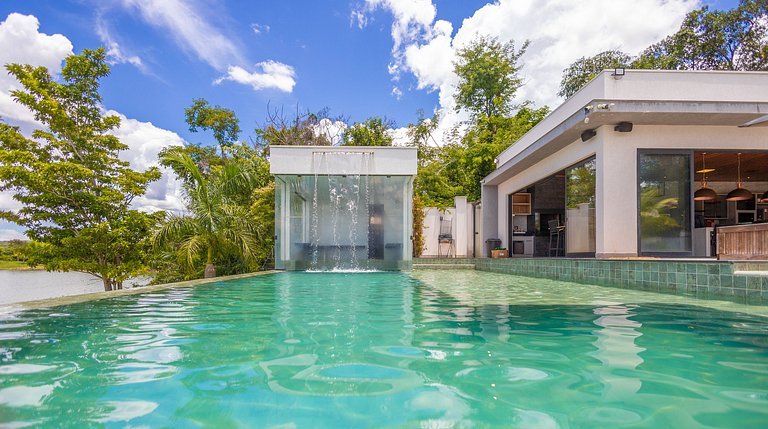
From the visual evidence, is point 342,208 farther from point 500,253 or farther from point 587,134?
point 587,134

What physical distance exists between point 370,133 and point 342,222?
10.7m

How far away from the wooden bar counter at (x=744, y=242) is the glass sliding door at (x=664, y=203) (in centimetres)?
92

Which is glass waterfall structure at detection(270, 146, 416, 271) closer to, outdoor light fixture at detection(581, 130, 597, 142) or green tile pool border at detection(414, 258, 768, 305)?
outdoor light fixture at detection(581, 130, 597, 142)

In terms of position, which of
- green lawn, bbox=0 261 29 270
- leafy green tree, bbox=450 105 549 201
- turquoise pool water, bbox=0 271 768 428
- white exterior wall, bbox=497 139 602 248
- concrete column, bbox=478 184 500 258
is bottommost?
green lawn, bbox=0 261 29 270

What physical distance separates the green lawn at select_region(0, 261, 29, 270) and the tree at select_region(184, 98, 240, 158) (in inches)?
393

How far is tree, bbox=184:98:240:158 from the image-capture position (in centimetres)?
1970

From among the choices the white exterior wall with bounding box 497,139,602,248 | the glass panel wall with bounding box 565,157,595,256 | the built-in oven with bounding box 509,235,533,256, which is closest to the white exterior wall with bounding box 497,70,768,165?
the white exterior wall with bounding box 497,139,602,248

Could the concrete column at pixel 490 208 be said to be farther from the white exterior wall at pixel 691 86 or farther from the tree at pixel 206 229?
the tree at pixel 206 229

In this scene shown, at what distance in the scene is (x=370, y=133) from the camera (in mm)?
20250

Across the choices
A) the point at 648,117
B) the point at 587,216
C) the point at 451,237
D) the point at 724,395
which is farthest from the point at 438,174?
the point at 724,395

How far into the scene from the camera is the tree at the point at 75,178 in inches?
402

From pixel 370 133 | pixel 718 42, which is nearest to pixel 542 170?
pixel 370 133

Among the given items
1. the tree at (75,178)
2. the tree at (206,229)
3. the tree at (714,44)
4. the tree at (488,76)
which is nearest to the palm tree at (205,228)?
the tree at (206,229)

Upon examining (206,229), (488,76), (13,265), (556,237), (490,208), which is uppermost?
(488,76)
